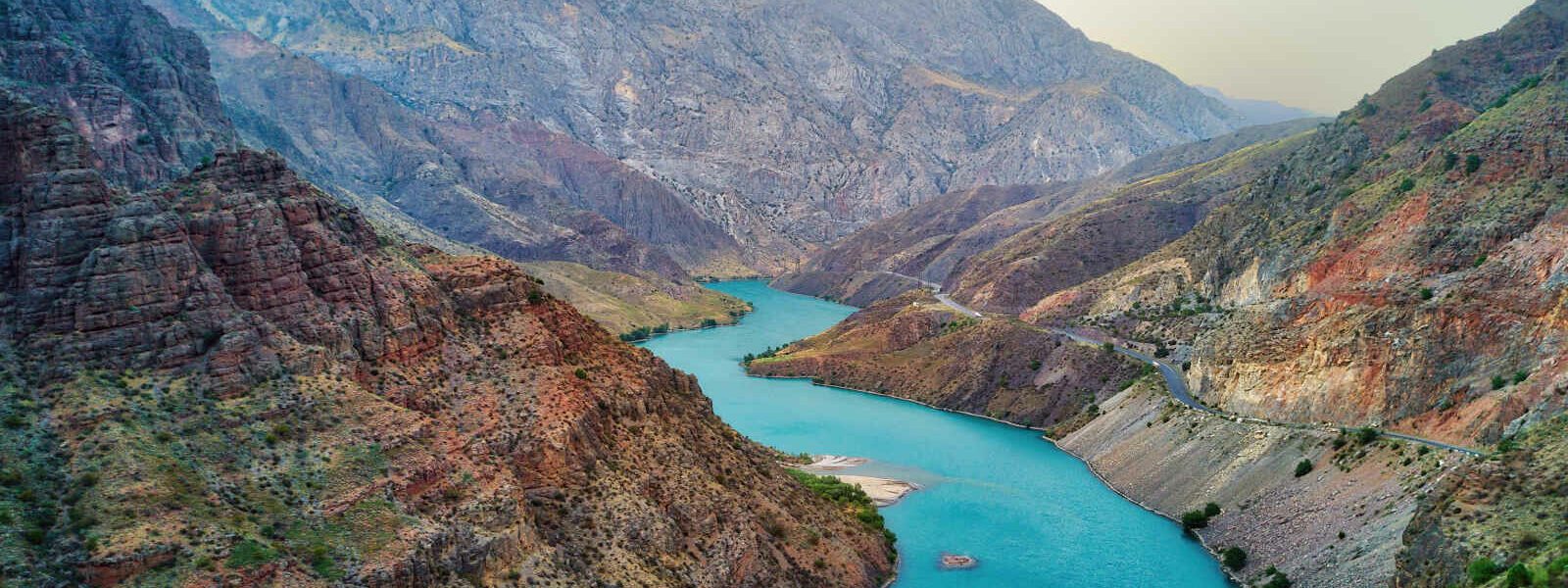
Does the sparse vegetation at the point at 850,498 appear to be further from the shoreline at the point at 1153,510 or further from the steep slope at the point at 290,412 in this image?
the shoreline at the point at 1153,510

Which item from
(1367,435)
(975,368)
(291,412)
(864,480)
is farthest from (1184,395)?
(291,412)

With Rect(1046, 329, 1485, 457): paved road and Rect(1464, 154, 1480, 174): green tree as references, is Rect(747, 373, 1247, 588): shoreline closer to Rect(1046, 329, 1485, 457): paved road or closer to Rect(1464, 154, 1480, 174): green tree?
Rect(1046, 329, 1485, 457): paved road

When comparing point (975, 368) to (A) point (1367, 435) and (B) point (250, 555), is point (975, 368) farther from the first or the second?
(B) point (250, 555)

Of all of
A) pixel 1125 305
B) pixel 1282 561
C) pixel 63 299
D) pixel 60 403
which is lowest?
pixel 1282 561

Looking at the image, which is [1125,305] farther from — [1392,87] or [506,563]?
[506,563]

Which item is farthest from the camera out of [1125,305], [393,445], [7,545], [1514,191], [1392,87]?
[1125,305]

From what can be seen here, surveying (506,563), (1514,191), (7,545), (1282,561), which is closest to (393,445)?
(506,563)

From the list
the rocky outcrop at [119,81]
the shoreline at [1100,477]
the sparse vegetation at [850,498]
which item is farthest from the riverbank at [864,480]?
the rocky outcrop at [119,81]

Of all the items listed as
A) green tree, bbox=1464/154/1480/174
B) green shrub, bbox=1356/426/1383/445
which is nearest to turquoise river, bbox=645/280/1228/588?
green shrub, bbox=1356/426/1383/445
